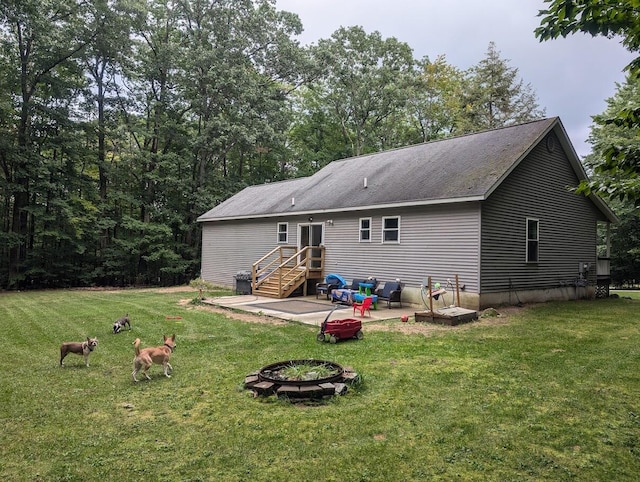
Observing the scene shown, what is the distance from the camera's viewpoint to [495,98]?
29.8m

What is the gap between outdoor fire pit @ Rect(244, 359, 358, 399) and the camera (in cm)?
438

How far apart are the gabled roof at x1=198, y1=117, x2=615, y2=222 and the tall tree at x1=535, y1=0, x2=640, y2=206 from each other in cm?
658

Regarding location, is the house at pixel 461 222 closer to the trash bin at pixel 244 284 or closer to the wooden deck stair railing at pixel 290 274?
the wooden deck stair railing at pixel 290 274

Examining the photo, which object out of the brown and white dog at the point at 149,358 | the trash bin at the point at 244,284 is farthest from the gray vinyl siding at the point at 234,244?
the brown and white dog at the point at 149,358

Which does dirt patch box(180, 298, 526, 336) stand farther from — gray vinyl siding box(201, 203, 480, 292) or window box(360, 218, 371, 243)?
window box(360, 218, 371, 243)

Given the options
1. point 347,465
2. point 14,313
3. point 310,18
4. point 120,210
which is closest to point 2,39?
point 120,210

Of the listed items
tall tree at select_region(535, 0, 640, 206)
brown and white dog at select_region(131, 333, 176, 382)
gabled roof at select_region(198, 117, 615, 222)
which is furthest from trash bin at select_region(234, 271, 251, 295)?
tall tree at select_region(535, 0, 640, 206)

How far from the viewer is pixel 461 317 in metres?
9.20

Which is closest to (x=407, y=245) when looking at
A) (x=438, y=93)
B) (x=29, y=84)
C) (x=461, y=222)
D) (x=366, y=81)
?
(x=461, y=222)

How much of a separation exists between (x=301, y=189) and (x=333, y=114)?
1624cm

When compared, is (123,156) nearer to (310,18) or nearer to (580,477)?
(310,18)

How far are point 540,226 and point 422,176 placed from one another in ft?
13.2

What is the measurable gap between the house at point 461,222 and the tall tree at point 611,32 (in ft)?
21.6

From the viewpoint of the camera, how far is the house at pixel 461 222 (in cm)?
1130
